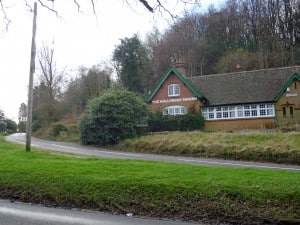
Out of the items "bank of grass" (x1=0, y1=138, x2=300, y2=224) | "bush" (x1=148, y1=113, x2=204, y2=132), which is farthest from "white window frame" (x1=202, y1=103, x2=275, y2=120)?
"bank of grass" (x1=0, y1=138, x2=300, y2=224)

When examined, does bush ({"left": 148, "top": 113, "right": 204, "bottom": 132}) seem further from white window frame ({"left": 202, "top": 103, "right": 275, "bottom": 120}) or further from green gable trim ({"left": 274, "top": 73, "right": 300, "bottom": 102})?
green gable trim ({"left": 274, "top": 73, "right": 300, "bottom": 102})

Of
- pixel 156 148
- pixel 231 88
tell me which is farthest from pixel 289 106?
pixel 156 148

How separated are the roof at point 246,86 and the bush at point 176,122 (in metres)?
2.89

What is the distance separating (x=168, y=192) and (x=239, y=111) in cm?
3038

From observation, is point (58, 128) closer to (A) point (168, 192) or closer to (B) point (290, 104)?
(B) point (290, 104)

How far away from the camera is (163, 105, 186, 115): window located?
41.0 meters

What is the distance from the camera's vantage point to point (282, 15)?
171ft

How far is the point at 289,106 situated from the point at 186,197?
3045 cm

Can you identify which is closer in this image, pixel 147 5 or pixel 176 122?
pixel 147 5

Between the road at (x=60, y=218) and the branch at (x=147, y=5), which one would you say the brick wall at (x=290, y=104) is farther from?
the road at (x=60, y=218)

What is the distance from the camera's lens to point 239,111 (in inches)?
1503

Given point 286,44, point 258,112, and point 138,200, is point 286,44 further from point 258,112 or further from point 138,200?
Answer: point 138,200

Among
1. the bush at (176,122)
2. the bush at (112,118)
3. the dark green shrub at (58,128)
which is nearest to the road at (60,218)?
the bush at (112,118)

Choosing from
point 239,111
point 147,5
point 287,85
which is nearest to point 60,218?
point 147,5
